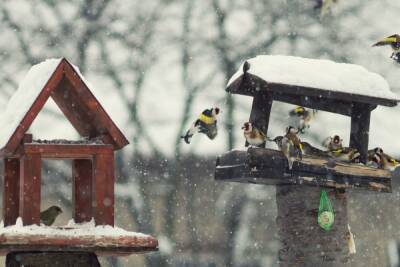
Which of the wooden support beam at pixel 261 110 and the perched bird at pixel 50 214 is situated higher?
the wooden support beam at pixel 261 110

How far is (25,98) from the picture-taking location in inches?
272

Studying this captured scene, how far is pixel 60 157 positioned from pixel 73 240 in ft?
2.48

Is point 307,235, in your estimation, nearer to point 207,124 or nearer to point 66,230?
point 207,124

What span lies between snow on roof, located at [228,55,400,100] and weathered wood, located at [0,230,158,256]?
402 centimetres

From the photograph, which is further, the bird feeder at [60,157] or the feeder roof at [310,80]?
the feeder roof at [310,80]

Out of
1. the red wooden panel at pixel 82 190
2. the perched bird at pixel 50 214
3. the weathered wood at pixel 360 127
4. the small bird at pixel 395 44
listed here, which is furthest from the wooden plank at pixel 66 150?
the small bird at pixel 395 44

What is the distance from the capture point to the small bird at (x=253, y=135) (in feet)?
33.4

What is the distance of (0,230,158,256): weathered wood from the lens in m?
6.29

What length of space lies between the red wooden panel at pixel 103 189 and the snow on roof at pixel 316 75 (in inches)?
145

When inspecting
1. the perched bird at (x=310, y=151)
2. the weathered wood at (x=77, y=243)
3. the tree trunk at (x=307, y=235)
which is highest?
the perched bird at (x=310, y=151)

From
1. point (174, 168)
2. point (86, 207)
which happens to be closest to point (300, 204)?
point (86, 207)

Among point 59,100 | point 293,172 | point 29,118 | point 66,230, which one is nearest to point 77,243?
point 66,230

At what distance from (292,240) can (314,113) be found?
5.93 ft

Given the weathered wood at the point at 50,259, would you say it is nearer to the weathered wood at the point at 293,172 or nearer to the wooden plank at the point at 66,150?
the wooden plank at the point at 66,150
